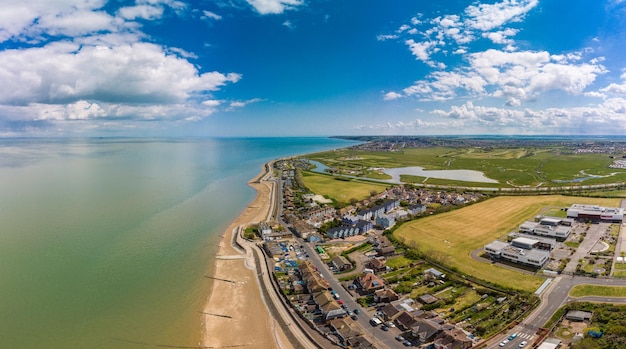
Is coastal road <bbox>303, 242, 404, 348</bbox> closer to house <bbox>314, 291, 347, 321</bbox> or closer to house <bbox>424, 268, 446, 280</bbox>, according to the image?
house <bbox>314, 291, 347, 321</bbox>

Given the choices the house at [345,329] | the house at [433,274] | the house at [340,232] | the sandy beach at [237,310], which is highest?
the house at [340,232]

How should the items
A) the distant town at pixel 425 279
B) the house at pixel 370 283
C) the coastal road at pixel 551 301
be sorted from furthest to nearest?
the house at pixel 370 283, the distant town at pixel 425 279, the coastal road at pixel 551 301

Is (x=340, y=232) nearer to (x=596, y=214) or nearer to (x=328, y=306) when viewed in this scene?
(x=328, y=306)

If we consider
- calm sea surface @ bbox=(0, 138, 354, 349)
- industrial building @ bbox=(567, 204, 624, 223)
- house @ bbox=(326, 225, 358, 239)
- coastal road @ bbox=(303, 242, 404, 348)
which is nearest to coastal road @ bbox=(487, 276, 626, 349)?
coastal road @ bbox=(303, 242, 404, 348)

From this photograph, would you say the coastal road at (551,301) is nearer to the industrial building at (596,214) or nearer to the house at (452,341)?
the house at (452,341)

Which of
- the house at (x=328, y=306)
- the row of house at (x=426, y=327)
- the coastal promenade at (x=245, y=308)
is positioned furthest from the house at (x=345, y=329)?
the row of house at (x=426, y=327)
